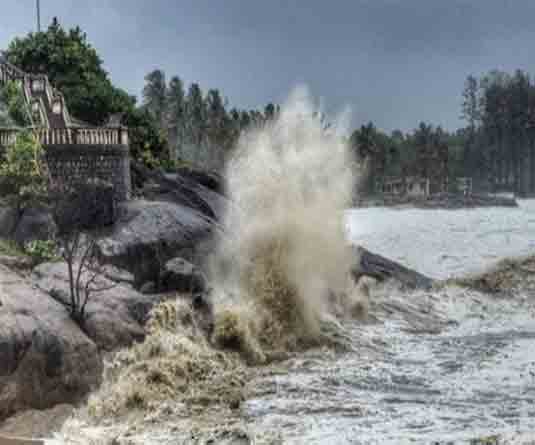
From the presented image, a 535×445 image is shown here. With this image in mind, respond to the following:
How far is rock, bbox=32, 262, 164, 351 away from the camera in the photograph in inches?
484

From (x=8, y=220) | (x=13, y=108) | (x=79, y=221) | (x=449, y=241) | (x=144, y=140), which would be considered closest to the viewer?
(x=8, y=220)

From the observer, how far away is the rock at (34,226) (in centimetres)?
1667

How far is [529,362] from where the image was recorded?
13141 millimetres

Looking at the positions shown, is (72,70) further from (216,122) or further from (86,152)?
(216,122)

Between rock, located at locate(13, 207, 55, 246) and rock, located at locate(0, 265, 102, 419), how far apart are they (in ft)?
15.4

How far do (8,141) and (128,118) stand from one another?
1249cm

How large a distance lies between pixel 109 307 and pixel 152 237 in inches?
195

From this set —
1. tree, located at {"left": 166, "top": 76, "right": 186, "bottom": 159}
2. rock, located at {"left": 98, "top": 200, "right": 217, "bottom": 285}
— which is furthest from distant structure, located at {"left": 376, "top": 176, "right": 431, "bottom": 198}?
rock, located at {"left": 98, "top": 200, "right": 217, "bottom": 285}

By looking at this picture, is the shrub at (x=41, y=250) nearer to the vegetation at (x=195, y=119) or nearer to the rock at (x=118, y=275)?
the rock at (x=118, y=275)

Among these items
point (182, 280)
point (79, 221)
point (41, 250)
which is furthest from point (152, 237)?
point (41, 250)

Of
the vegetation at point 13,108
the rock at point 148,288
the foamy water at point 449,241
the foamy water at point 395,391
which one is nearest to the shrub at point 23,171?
the rock at point 148,288

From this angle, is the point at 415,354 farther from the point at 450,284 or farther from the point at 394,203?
the point at 394,203

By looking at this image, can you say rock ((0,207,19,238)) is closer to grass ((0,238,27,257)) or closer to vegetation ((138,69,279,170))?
grass ((0,238,27,257))

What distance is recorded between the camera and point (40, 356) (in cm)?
1059
